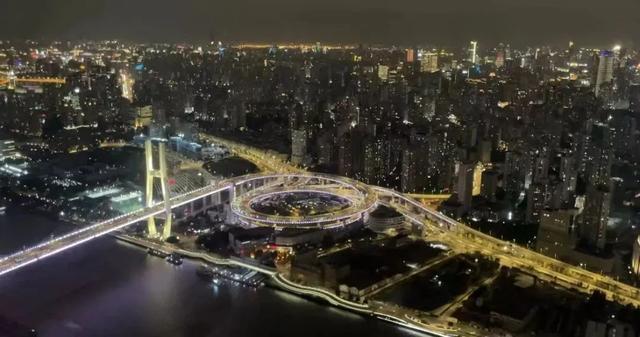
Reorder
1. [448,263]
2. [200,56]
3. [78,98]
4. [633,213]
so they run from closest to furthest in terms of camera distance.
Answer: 1. [448,263]
2. [633,213]
3. [78,98]
4. [200,56]

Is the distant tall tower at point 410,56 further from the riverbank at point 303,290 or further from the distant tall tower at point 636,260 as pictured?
the riverbank at point 303,290

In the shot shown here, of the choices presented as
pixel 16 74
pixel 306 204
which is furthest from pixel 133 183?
pixel 16 74

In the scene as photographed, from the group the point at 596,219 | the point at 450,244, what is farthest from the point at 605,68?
the point at 450,244

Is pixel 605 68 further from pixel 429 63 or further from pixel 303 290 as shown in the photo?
pixel 303 290

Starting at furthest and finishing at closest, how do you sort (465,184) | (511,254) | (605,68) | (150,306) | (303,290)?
(605,68) < (465,184) < (511,254) < (303,290) < (150,306)

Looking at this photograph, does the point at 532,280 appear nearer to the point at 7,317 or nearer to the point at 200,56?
the point at 7,317
